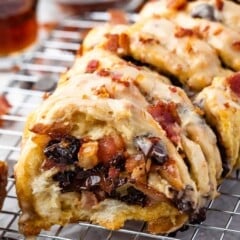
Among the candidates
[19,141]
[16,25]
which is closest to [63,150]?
[19,141]

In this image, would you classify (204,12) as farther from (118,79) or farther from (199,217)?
(199,217)

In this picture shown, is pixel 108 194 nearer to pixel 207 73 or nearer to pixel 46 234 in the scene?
pixel 46 234

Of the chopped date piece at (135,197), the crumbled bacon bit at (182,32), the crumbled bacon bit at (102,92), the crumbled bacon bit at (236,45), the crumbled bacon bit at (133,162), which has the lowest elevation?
the chopped date piece at (135,197)

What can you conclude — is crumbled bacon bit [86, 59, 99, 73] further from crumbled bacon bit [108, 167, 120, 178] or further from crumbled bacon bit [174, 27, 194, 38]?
crumbled bacon bit [108, 167, 120, 178]

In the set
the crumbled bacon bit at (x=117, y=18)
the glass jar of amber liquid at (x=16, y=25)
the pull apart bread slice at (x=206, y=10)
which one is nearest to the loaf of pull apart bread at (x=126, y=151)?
the pull apart bread slice at (x=206, y=10)

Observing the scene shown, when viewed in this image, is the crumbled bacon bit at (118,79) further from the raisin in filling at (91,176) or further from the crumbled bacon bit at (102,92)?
the raisin in filling at (91,176)

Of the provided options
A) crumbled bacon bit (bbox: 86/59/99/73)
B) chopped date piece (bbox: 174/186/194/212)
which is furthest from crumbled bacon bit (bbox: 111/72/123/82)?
chopped date piece (bbox: 174/186/194/212)
